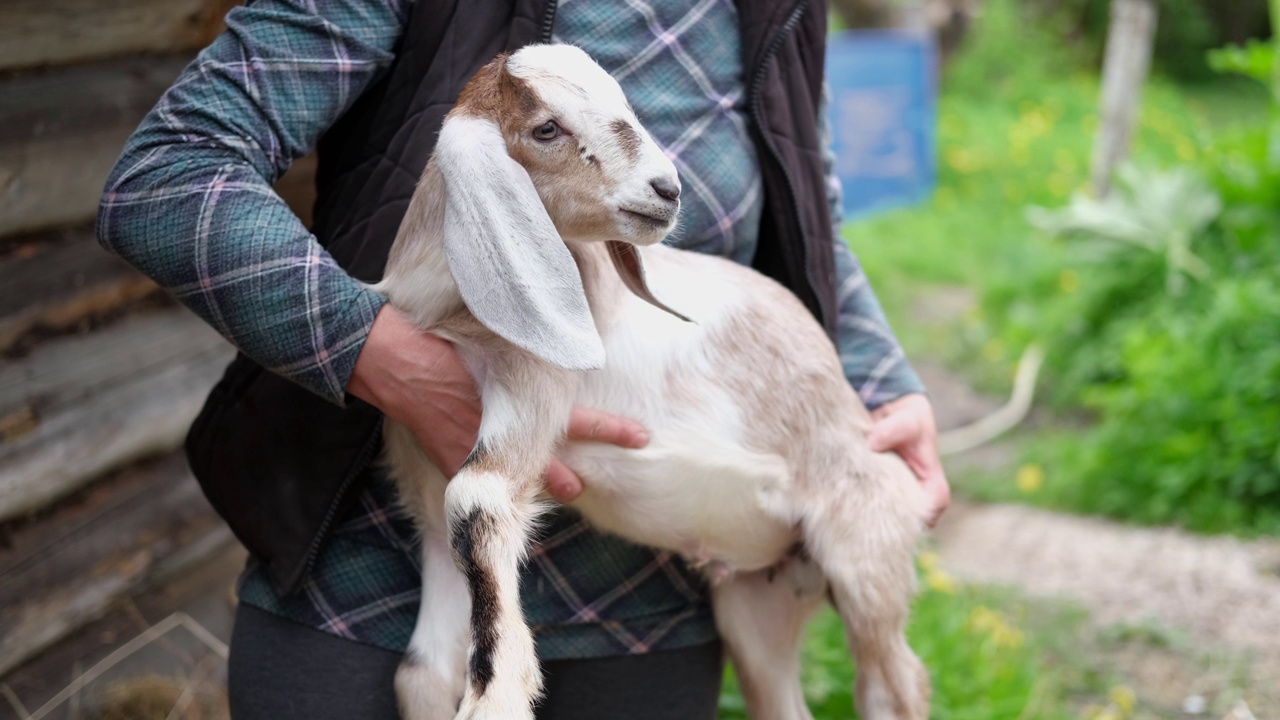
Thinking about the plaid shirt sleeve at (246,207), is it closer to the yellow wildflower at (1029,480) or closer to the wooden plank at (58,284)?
the wooden plank at (58,284)

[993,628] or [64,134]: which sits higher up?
[64,134]

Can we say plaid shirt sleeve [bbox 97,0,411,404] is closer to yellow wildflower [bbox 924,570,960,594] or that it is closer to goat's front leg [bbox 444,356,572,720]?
goat's front leg [bbox 444,356,572,720]

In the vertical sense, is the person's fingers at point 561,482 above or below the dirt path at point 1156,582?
above

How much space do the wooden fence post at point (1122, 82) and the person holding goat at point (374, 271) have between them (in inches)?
246

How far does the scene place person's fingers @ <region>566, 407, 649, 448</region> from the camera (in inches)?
69.3

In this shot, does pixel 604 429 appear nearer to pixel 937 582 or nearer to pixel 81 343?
pixel 81 343

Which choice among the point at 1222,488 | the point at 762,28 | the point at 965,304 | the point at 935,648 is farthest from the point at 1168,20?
the point at 762,28

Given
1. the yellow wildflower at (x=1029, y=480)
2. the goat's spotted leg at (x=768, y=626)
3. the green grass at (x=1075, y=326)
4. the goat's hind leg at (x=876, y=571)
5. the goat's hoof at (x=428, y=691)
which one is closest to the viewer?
the goat's hoof at (x=428, y=691)

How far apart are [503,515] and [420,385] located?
0.24 m

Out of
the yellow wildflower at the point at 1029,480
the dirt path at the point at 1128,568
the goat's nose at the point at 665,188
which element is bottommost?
the yellow wildflower at the point at 1029,480

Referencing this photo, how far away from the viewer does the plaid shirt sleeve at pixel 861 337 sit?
2307mm

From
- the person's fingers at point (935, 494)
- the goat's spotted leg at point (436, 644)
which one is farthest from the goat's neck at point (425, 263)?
the person's fingers at point (935, 494)

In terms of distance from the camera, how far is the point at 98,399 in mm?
2748

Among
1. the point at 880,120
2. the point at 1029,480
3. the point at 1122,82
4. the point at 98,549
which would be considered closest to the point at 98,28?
the point at 98,549
